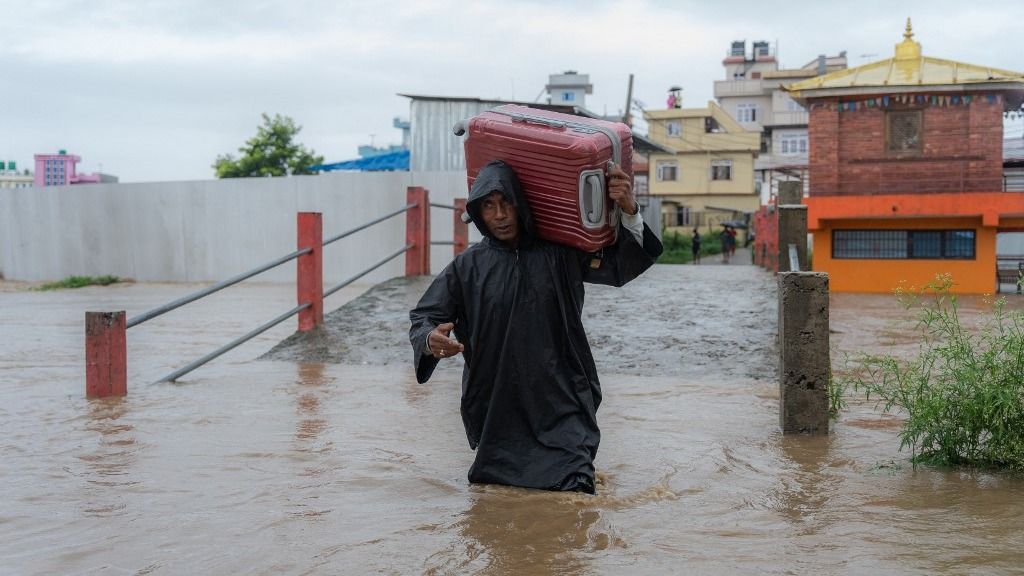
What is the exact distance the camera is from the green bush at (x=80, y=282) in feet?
71.6

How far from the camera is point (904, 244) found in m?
24.0

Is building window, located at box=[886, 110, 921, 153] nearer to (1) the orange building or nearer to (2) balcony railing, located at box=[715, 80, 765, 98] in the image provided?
(1) the orange building

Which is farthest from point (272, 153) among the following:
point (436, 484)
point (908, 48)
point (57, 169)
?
point (436, 484)

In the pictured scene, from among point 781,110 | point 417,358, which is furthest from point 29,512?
point 781,110

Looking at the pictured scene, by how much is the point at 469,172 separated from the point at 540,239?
0.48 m

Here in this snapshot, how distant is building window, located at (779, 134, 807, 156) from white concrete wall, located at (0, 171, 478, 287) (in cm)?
3669

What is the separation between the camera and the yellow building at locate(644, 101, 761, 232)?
5066 cm

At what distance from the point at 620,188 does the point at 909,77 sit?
21197mm

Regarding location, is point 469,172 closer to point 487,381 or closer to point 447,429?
point 487,381

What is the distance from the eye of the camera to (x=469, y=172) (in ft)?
15.3

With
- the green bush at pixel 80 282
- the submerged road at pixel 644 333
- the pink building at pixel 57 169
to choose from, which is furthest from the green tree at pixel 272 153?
the submerged road at pixel 644 333

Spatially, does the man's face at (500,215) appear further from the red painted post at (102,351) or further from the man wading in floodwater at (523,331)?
the red painted post at (102,351)

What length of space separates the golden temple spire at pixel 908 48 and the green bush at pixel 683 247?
526 inches

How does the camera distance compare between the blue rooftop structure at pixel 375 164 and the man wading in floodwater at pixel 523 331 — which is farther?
the blue rooftop structure at pixel 375 164
